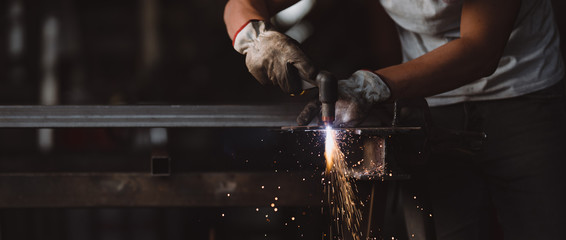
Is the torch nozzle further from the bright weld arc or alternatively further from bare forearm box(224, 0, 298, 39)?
bare forearm box(224, 0, 298, 39)

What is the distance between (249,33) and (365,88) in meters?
0.34

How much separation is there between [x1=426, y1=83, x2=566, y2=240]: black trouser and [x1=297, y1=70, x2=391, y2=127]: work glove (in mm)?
365

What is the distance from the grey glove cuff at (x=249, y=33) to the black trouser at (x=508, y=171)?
2.04ft

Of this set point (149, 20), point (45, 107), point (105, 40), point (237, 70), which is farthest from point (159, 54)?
point (45, 107)

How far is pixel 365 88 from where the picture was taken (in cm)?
121

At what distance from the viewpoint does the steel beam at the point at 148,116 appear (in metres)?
1.56

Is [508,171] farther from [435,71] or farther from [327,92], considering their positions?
[327,92]

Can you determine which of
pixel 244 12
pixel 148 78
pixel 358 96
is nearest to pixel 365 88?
pixel 358 96

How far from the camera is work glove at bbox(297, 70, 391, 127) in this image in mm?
1209

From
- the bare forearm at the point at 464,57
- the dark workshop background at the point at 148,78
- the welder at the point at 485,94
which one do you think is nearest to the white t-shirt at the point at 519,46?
the welder at the point at 485,94

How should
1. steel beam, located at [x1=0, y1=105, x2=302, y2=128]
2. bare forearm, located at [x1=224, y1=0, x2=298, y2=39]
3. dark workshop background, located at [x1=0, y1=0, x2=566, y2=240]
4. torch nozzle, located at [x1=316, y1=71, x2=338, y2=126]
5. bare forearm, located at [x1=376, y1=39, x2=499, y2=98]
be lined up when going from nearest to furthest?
torch nozzle, located at [x1=316, y1=71, x2=338, y2=126] < bare forearm, located at [x1=376, y1=39, x2=499, y2=98] < bare forearm, located at [x1=224, y1=0, x2=298, y2=39] < steel beam, located at [x1=0, y1=105, x2=302, y2=128] < dark workshop background, located at [x1=0, y1=0, x2=566, y2=240]

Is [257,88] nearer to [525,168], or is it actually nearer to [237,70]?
[237,70]

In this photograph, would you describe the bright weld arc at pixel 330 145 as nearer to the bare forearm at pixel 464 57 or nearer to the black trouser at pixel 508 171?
the bare forearm at pixel 464 57

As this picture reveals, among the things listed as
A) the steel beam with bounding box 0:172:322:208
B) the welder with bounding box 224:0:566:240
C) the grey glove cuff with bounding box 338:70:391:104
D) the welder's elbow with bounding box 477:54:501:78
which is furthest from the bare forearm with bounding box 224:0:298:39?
the welder's elbow with bounding box 477:54:501:78
